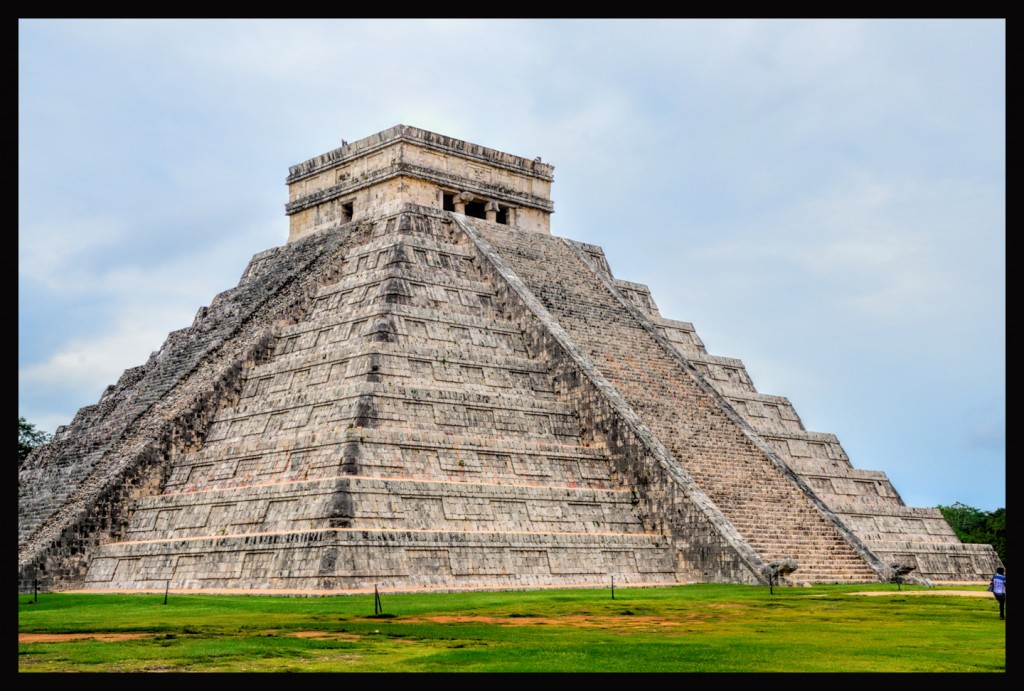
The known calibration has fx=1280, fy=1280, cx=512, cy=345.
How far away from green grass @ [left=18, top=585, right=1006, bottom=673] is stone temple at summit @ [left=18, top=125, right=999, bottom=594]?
188cm

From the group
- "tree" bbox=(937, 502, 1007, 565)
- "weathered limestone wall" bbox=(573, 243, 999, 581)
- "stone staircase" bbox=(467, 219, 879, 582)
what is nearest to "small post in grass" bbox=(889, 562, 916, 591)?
"stone staircase" bbox=(467, 219, 879, 582)

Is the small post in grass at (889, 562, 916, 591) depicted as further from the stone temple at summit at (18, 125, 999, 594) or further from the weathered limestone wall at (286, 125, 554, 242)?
the weathered limestone wall at (286, 125, 554, 242)

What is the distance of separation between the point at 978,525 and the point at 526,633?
4261 centimetres

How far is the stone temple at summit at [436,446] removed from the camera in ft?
70.8

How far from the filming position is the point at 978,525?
2048 inches

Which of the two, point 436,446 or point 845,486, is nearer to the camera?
point 436,446

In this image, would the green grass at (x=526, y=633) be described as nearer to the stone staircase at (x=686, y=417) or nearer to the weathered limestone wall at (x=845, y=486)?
the stone staircase at (x=686, y=417)

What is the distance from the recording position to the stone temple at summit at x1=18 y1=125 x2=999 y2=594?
70.8ft

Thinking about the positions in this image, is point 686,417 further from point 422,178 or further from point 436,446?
point 422,178

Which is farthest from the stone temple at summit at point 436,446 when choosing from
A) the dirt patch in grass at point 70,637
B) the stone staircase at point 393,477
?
the dirt patch in grass at point 70,637

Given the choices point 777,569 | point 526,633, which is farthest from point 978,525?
point 526,633

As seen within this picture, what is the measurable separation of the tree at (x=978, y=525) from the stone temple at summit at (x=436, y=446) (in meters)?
16.0

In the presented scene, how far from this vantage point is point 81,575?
2303cm
